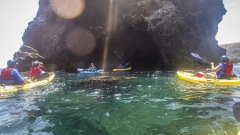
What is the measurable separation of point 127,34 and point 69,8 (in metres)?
13.5

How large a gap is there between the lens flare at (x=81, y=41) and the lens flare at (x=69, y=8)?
3541mm

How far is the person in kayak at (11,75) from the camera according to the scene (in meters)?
10.5

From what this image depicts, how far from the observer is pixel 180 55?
33.6 m

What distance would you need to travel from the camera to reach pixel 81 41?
3719 centimetres

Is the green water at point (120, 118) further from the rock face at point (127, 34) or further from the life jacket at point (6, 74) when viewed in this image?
the rock face at point (127, 34)

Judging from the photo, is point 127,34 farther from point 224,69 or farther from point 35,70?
point 224,69

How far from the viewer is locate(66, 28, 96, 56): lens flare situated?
3715 cm

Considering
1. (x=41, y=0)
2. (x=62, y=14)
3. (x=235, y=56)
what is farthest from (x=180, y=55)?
(x=235, y=56)

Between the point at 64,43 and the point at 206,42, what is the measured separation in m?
31.2

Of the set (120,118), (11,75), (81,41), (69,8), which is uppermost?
(69,8)

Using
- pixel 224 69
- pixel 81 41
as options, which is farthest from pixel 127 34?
pixel 224 69

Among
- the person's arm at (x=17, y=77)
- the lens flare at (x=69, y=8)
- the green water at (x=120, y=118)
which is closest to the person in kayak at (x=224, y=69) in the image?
the green water at (x=120, y=118)

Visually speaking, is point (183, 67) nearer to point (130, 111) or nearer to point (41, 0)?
point (130, 111)

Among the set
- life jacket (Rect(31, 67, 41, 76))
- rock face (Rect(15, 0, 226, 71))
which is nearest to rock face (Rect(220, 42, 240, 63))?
rock face (Rect(15, 0, 226, 71))
